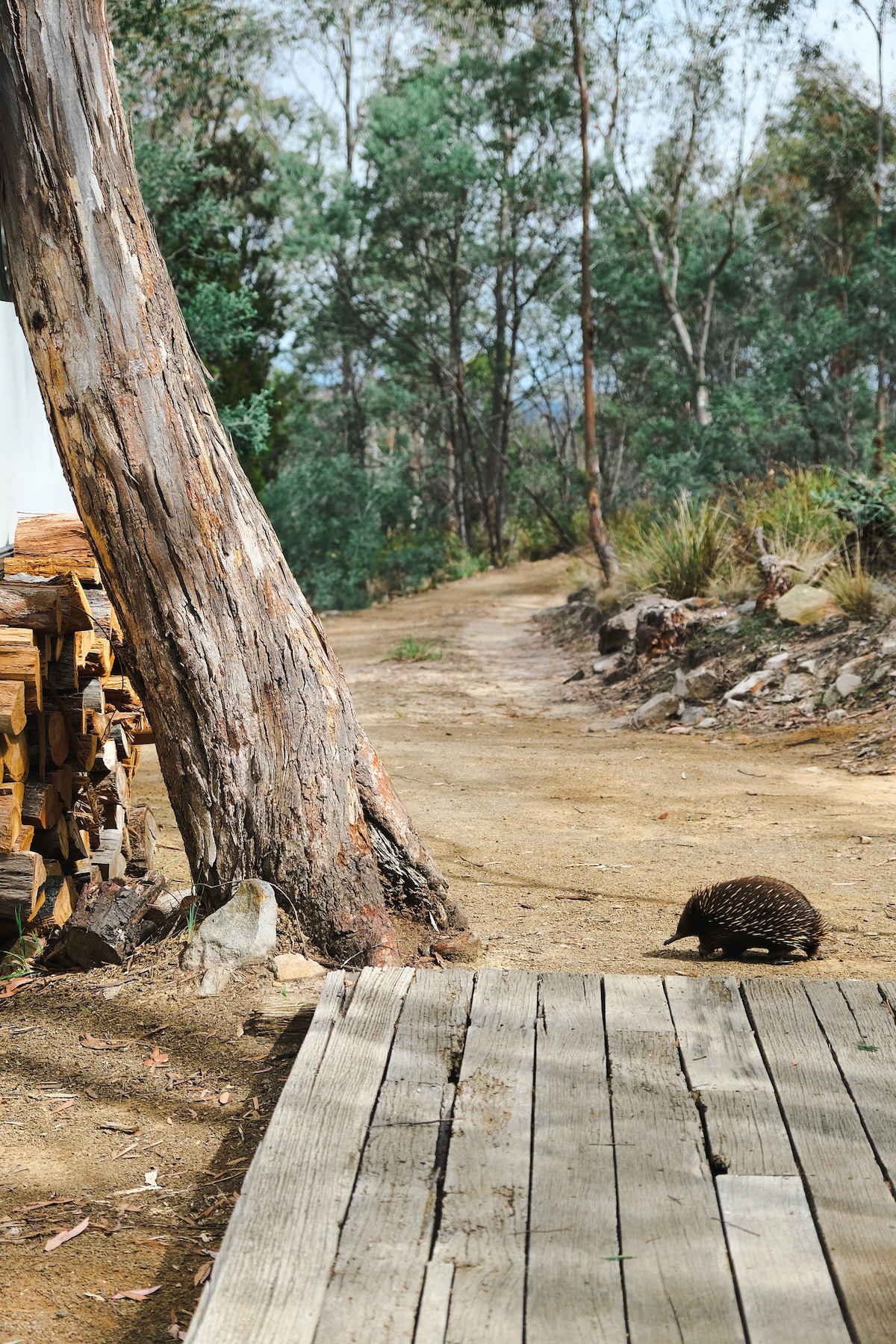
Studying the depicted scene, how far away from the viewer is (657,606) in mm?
10758

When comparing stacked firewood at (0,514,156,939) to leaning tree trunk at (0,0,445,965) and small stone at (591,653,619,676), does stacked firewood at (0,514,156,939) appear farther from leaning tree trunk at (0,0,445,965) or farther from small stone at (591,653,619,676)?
small stone at (591,653,619,676)

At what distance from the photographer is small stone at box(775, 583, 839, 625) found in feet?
31.6

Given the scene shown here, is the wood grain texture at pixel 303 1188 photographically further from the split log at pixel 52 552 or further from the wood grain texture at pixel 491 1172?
the split log at pixel 52 552

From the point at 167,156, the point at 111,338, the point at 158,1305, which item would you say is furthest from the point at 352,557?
the point at 158,1305

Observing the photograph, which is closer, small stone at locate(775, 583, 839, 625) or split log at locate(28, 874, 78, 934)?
split log at locate(28, 874, 78, 934)

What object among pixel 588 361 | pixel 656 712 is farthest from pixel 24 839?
pixel 588 361

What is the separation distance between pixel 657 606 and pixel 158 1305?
9.21m

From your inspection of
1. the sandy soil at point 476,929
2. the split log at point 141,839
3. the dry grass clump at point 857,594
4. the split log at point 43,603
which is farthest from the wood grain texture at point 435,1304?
the dry grass clump at point 857,594

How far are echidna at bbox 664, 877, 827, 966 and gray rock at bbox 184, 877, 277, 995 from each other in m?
1.45

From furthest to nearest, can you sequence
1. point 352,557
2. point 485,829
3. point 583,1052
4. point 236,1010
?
point 352,557, point 485,829, point 236,1010, point 583,1052

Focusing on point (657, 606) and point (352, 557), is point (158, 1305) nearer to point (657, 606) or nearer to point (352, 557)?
point (657, 606)

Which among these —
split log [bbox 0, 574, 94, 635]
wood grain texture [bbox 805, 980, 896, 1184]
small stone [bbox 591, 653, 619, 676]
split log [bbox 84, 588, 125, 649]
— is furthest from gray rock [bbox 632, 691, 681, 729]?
wood grain texture [bbox 805, 980, 896, 1184]

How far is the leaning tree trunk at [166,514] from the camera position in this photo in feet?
10.9

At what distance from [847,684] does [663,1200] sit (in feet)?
23.3
